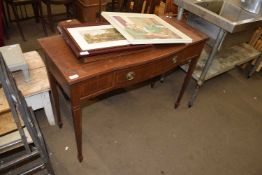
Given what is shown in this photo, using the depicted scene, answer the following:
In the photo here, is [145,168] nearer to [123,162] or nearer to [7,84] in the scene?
[123,162]

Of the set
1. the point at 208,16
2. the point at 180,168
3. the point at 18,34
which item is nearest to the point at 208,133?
the point at 180,168

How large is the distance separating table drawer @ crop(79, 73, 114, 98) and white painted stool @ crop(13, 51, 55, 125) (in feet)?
1.56

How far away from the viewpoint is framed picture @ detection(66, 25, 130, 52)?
99cm

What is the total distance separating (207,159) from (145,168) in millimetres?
476

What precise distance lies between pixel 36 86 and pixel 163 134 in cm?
99

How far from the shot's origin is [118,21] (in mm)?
1192

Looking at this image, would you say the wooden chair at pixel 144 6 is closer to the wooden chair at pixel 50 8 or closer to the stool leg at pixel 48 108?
the wooden chair at pixel 50 8

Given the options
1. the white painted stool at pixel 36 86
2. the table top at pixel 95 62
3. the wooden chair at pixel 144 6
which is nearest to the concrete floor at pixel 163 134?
the white painted stool at pixel 36 86

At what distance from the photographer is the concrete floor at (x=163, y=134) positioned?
1.44 metres

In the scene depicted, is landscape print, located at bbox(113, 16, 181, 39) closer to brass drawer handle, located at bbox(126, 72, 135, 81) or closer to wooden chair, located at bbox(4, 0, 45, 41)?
brass drawer handle, located at bbox(126, 72, 135, 81)

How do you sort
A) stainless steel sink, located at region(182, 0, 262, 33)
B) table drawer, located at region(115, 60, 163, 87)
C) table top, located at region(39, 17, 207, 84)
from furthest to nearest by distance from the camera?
stainless steel sink, located at region(182, 0, 262, 33) → table drawer, located at region(115, 60, 163, 87) → table top, located at region(39, 17, 207, 84)

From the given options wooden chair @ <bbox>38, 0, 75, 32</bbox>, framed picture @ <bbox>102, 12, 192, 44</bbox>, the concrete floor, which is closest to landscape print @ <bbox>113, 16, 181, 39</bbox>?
framed picture @ <bbox>102, 12, 192, 44</bbox>

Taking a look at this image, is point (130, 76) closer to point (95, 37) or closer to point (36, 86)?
point (95, 37)

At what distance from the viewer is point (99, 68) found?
0.98 m
